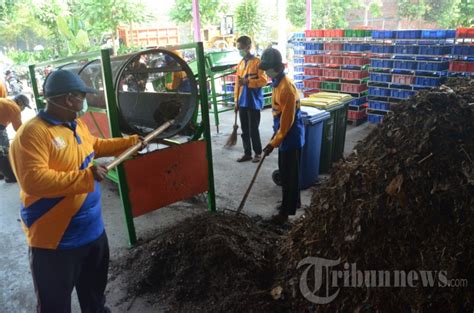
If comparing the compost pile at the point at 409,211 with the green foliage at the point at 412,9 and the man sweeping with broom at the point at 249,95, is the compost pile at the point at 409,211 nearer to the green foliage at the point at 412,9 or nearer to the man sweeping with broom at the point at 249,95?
the man sweeping with broom at the point at 249,95

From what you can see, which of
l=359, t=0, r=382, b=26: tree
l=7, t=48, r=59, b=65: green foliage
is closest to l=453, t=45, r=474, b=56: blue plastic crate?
l=359, t=0, r=382, b=26: tree

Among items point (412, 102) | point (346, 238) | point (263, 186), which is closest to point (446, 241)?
point (346, 238)

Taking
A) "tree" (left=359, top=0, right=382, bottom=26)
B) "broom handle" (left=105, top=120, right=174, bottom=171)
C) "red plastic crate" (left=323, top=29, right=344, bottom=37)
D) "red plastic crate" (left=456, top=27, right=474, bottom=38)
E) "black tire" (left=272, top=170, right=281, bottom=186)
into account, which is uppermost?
"tree" (left=359, top=0, right=382, bottom=26)

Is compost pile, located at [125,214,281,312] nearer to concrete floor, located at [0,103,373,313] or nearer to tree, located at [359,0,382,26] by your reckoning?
concrete floor, located at [0,103,373,313]

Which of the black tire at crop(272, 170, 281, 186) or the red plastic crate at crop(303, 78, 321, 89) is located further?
the red plastic crate at crop(303, 78, 321, 89)

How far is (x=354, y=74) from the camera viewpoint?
894cm

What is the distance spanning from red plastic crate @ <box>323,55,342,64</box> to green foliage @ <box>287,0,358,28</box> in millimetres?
16938

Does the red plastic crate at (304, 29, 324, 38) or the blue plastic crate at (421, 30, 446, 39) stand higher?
the red plastic crate at (304, 29, 324, 38)

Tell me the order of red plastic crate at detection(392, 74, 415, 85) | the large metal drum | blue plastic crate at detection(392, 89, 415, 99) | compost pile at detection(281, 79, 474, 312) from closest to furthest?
compost pile at detection(281, 79, 474, 312)
the large metal drum
red plastic crate at detection(392, 74, 415, 85)
blue plastic crate at detection(392, 89, 415, 99)

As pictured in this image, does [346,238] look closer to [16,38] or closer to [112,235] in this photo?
[112,235]

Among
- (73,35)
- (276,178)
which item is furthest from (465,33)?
(73,35)

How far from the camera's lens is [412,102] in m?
2.43

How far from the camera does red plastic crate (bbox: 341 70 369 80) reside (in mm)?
8898

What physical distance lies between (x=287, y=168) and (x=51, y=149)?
2581mm
